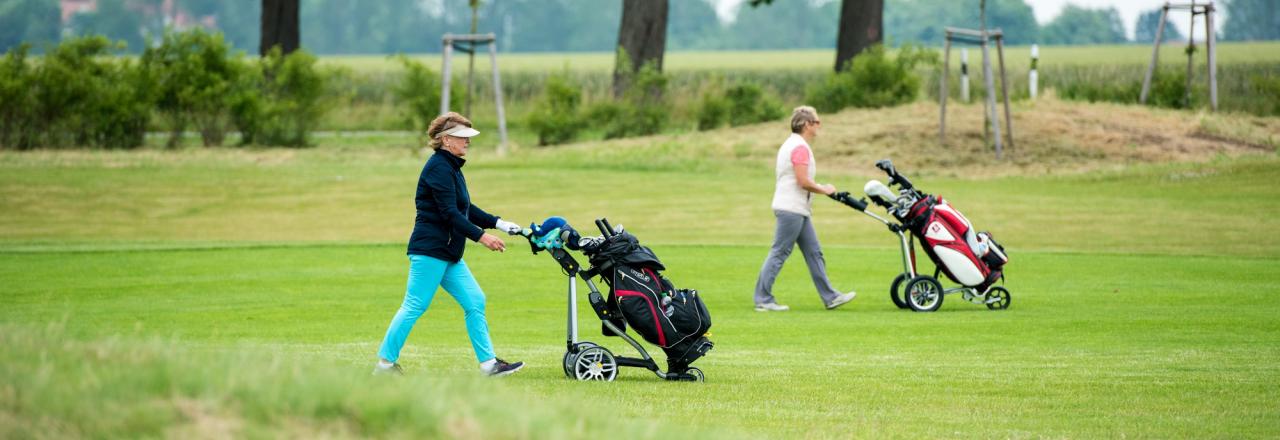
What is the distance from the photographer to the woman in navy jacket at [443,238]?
8.92m

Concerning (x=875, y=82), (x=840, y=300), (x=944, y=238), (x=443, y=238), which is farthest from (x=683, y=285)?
(x=875, y=82)

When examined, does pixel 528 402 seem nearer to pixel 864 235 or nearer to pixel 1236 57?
pixel 864 235

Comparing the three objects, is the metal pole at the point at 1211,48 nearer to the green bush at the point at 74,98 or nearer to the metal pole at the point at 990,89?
the metal pole at the point at 990,89

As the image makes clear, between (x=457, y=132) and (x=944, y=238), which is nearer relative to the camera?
(x=457, y=132)

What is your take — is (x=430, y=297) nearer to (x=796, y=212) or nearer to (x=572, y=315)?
(x=572, y=315)

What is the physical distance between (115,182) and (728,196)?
12.5m

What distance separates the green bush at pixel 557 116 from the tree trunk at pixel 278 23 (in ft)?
26.3

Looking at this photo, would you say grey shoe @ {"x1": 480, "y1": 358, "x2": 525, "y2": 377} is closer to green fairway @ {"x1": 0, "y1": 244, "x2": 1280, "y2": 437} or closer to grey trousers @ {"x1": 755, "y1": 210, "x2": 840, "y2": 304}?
green fairway @ {"x1": 0, "y1": 244, "x2": 1280, "y2": 437}

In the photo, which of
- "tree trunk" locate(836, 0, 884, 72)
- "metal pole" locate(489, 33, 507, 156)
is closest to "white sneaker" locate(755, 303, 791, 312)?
"metal pole" locate(489, 33, 507, 156)

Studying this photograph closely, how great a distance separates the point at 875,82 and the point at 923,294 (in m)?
23.1

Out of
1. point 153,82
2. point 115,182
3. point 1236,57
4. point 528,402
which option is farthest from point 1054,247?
point 1236,57

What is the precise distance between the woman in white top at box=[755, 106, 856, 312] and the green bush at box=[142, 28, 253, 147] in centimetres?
2462

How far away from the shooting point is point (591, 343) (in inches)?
364

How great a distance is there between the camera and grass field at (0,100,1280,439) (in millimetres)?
5359
